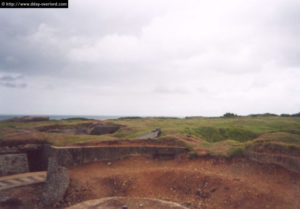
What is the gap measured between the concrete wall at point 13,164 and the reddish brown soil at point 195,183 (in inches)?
134

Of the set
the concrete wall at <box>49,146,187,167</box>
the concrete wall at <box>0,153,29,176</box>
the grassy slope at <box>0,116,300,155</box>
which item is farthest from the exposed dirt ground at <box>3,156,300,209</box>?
the concrete wall at <box>0,153,29,176</box>

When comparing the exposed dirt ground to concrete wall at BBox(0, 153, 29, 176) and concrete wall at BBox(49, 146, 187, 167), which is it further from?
concrete wall at BBox(0, 153, 29, 176)

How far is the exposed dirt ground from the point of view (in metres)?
8.03

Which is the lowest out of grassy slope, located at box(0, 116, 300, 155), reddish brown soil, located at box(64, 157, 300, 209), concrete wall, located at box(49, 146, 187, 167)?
reddish brown soil, located at box(64, 157, 300, 209)

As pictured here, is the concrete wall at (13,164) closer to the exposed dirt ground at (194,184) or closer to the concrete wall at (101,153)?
the concrete wall at (101,153)

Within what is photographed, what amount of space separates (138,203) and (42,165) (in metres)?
8.58

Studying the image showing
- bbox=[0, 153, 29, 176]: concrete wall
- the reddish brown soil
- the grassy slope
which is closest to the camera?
the reddish brown soil

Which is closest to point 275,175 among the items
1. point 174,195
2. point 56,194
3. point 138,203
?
point 174,195

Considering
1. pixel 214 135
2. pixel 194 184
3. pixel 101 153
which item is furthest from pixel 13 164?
pixel 214 135

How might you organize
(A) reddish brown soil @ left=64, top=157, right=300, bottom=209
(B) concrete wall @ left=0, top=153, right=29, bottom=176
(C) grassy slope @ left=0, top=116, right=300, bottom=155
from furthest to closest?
(B) concrete wall @ left=0, top=153, right=29, bottom=176 < (C) grassy slope @ left=0, top=116, right=300, bottom=155 < (A) reddish brown soil @ left=64, top=157, right=300, bottom=209

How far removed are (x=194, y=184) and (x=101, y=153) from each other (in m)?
5.38

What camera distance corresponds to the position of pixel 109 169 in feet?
Result: 37.8

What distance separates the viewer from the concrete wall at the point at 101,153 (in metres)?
11.8

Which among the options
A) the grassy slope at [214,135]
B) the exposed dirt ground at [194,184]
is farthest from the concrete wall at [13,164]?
the exposed dirt ground at [194,184]
